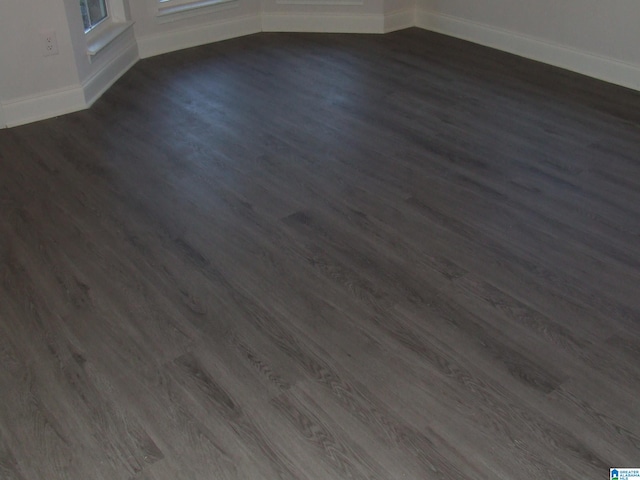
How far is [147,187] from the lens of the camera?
322 cm

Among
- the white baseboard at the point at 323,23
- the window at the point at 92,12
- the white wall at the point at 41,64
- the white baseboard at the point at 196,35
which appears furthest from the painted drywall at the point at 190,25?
the white wall at the point at 41,64

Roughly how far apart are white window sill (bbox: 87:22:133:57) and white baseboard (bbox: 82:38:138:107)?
0.12 metres

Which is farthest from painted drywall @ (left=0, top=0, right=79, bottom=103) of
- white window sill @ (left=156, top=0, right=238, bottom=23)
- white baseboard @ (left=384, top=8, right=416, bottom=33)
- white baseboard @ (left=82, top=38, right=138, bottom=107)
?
white baseboard @ (left=384, top=8, right=416, bottom=33)

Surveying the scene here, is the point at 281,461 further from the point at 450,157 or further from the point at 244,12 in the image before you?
the point at 244,12

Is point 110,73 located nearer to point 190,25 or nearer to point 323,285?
point 190,25

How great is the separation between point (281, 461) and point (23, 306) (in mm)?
1150

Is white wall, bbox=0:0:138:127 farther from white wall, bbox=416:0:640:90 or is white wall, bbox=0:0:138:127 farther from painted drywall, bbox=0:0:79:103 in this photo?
white wall, bbox=416:0:640:90

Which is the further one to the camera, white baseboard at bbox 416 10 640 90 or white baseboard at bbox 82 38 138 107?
white baseboard at bbox 416 10 640 90

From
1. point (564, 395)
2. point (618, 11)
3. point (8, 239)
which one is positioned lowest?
point (564, 395)

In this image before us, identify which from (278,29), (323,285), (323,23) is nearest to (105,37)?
(278,29)

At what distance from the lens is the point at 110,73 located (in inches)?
171

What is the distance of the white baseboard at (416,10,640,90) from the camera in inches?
169

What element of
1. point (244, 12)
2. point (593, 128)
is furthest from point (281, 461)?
point (244, 12)

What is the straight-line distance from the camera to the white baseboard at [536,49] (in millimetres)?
4297
